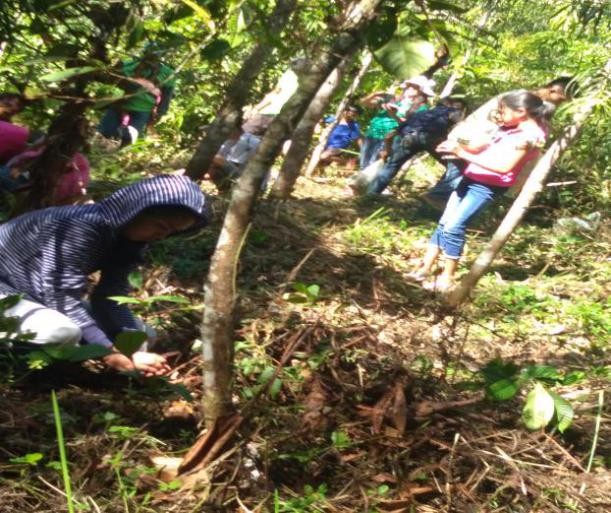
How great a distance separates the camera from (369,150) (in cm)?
864

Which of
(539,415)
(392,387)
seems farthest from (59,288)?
(539,415)

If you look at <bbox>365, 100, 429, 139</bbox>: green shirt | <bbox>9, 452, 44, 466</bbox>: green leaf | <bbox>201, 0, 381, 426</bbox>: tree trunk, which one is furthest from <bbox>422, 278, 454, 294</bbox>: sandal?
<bbox>9, 452, 44, 466</bbox>: green leaf

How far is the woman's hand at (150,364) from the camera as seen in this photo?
286 cm

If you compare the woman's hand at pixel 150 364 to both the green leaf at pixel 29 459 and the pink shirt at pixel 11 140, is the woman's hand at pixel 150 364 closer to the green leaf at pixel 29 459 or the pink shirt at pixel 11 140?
the green leaf at pixel 29 459

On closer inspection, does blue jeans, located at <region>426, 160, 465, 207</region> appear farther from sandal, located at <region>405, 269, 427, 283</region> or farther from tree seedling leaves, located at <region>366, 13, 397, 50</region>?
tree seedling leaves, located at <region>366, 13, 397, 50</region>

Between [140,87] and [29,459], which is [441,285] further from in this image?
[29,459]

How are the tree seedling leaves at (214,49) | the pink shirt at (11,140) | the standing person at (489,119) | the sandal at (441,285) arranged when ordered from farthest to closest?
the sandal at (441,285) → the standing person at (489,119) → the pink shirt at (11,140) → the tree seedling leaves at (214,49)

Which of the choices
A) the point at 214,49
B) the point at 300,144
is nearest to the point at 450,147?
the point at 300,144

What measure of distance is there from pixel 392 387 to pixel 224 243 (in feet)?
3.39

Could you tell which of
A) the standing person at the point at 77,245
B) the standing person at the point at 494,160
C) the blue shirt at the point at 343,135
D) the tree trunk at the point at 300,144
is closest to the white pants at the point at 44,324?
the standing person at the point at 77,245

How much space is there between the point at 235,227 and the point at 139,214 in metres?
0.74

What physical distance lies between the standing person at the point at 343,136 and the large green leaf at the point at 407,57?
766 cm

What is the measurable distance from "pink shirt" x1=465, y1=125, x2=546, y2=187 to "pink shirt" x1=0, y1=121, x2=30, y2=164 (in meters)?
3.10

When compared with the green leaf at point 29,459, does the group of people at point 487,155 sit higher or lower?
higher
